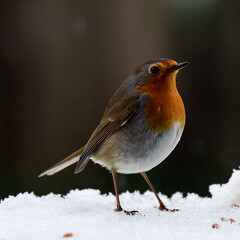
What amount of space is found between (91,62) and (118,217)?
12.5 feet

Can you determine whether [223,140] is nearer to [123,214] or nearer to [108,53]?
[108,53]

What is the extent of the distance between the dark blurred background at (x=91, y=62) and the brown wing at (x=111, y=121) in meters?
2.81

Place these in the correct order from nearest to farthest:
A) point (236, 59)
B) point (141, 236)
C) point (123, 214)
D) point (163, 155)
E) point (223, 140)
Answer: point (141, 236) → point (123, 214) → point (163, 155) → point (223, 140) → point (236, 59)

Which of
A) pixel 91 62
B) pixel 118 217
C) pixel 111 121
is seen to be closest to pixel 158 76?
pixel 111 121

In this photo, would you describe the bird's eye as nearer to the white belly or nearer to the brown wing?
the brown wing

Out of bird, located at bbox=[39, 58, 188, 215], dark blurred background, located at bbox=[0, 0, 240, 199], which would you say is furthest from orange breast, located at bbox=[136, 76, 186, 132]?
dark blurred background, located at bbox=[0, 0, 240, 199]

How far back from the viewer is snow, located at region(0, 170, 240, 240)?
7.14ft

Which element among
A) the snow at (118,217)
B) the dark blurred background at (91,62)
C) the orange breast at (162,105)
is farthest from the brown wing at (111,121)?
the dark blurred background at (91,62)

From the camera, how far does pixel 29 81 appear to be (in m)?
5.98

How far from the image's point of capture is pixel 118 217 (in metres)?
2.56

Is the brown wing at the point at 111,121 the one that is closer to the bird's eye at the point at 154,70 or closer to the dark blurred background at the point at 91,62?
the bird's eye at the point at 154,70

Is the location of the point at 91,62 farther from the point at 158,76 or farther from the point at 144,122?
the point at 144,122

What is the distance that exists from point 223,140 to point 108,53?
75.2 inches

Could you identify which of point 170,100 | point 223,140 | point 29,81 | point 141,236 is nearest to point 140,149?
point 170,100
